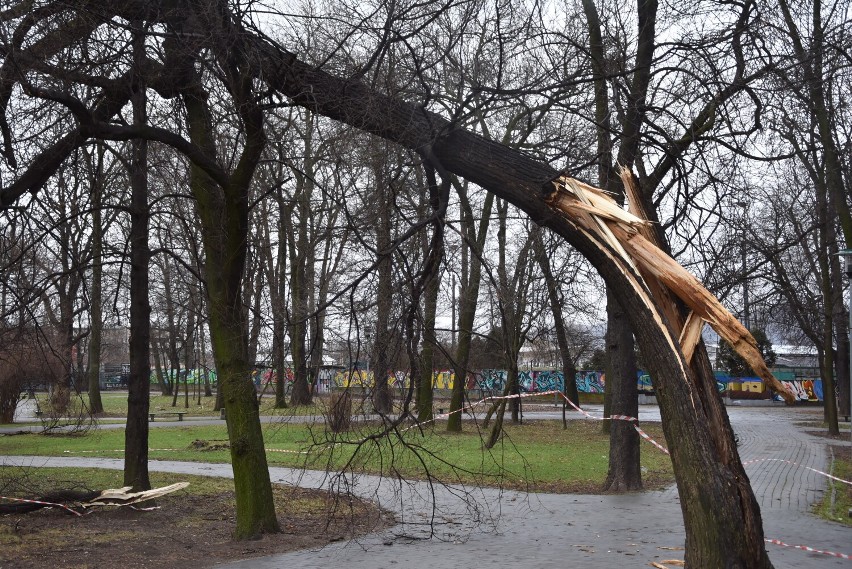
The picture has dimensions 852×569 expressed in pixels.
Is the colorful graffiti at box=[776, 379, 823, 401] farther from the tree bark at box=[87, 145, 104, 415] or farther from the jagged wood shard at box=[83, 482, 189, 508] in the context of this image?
the jagged wood shard at box=[83, 482, 189, 508]


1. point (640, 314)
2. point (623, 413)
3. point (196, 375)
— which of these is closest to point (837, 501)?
point (623, 413)

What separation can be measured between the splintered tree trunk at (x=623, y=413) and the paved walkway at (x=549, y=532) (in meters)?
0.57

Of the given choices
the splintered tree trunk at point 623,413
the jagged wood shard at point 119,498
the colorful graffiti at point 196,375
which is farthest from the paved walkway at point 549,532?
the colorful graffiti at point 196,375

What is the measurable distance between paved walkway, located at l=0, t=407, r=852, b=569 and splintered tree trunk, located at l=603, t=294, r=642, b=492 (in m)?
0.57

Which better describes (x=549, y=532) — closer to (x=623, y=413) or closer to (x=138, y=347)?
(x=623, y=413)

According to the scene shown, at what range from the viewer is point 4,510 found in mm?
11039

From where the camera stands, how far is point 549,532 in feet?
34.9

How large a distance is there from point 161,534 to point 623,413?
287 inches

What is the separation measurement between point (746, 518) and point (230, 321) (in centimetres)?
581

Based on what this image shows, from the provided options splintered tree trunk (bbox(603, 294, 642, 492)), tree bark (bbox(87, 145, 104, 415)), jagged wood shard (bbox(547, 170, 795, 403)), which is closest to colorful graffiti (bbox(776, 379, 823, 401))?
tree bark (bbox(87, 145, 104, 415))

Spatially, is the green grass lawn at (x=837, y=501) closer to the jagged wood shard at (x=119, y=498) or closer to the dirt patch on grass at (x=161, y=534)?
the dirt patch on grass at (x=161, y=534)

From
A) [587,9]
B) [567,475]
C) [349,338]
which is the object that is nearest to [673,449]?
[349,338]

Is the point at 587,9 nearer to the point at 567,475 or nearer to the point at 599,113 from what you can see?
the point at 599,113

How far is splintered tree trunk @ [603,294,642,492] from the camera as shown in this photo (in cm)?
1454
